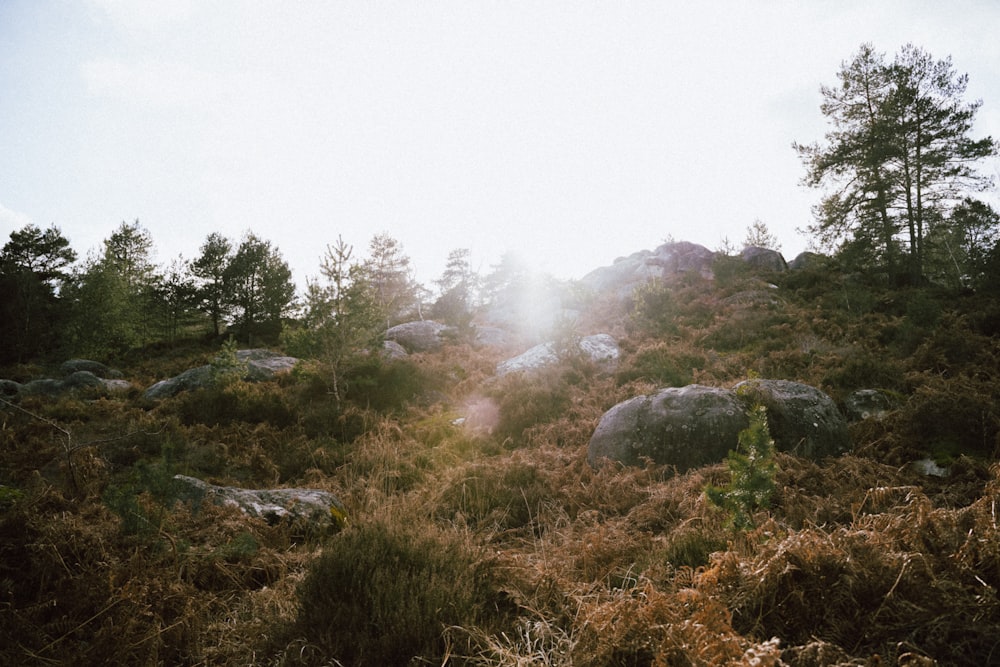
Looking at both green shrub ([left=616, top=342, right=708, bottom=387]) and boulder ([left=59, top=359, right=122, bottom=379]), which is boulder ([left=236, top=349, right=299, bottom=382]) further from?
green shrub ([left=616, top=342, right=708, bottom=387])

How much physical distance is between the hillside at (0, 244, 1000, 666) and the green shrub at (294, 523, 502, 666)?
0.05 feet

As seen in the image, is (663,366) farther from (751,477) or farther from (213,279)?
(213,279)

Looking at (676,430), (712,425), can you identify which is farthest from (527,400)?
(712,425)

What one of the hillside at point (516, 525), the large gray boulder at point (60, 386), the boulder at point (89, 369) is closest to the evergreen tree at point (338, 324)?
the hillside at point (516, 525)

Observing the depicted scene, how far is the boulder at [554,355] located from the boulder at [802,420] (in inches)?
200

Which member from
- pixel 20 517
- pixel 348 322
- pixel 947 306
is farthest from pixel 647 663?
pixel 947 306

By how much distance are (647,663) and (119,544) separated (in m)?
3.90

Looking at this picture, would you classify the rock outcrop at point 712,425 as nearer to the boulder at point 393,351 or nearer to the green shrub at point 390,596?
the green shrub at point 390,596

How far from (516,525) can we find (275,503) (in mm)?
2951

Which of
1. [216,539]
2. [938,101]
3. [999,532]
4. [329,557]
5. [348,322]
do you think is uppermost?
[938,101]

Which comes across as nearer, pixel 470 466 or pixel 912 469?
pixel 912 469

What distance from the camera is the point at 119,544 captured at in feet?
11.0

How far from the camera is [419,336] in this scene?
1975cm

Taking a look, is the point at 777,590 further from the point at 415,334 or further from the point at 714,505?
the point at 415,334
